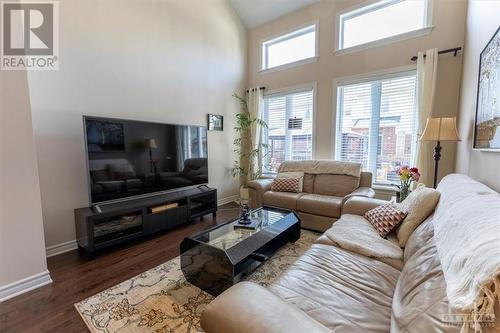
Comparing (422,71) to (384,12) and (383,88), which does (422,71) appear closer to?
(383,88)

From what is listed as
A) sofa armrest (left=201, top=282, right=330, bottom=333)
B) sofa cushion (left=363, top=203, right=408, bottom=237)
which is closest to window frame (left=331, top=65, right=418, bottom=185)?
sofa cushion (left=363, top=203, right=408, bottom=237)

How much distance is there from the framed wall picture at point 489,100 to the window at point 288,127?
235cm

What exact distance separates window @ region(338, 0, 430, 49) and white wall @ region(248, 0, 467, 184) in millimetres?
139

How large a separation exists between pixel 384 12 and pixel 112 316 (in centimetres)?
474

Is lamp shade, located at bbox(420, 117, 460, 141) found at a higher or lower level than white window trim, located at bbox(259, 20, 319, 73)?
lower

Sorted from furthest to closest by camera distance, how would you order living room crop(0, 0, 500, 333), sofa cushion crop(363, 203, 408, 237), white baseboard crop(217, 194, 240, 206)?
white baseboard crop(217, 194, 240, 206)
sofa cushion crop(363, 203, 408, 237)
living room crop(0, 0, 500, 333)

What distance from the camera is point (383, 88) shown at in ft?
11.1

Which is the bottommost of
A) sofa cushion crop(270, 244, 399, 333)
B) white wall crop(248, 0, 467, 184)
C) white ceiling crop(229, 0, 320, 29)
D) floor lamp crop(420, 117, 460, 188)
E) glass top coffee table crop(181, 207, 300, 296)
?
glass top coffee table crop(181, 207, 300, 296)

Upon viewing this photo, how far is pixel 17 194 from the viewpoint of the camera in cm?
172

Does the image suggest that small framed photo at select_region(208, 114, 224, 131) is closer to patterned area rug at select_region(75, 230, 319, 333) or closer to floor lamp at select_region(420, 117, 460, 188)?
patterned area rug at select_region(75, 230, 319, 333)

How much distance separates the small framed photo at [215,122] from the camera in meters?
4.02

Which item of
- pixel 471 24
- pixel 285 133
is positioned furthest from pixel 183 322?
pixel 471 24

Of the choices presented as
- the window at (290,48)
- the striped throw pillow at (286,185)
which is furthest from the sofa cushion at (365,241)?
the window at (290,48)

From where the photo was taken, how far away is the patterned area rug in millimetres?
1451
